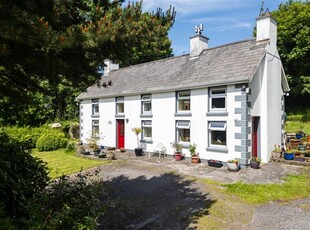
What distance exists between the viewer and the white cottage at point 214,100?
12883 millimetres

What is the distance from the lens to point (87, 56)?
485 cm

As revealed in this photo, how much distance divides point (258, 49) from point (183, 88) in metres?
4.67

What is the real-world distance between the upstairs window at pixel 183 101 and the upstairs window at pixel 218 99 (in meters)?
1.58

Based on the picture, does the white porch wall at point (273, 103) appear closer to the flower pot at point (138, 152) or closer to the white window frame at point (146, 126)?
the white window frame at point (146, 126)

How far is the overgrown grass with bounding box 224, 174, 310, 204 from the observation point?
339 inches

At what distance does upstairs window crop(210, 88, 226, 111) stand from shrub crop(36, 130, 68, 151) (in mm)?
13250

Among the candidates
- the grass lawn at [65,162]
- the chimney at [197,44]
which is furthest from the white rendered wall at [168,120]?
the grass lawn at [65,162]

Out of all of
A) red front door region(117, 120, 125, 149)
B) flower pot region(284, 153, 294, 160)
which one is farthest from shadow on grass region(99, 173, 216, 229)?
red front door region(117, 120, 125, 149)

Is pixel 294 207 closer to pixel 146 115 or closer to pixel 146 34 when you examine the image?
pixel 146 34

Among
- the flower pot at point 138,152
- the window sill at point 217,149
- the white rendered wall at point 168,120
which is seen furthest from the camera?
the flower pot at point 138,152

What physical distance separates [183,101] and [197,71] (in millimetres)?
2074

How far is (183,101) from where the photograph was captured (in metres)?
15.5

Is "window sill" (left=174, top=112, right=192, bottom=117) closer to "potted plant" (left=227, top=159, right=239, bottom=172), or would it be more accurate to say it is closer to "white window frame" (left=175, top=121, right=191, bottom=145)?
"white window frame" (left=175, top=121, right=191, bottom=145)

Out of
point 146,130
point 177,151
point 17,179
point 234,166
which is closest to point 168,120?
point 177,151
